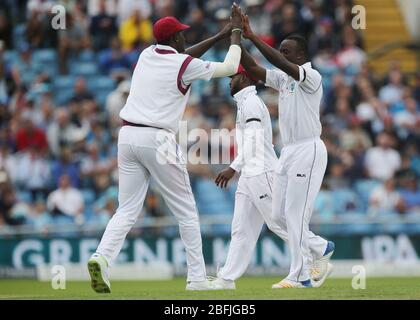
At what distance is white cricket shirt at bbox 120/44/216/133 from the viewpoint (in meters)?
11.3

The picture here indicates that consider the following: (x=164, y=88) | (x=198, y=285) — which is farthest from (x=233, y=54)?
(x=198, y=285)

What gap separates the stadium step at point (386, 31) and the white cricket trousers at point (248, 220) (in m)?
12.5

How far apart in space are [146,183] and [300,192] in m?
1.60

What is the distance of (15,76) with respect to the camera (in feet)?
74.3

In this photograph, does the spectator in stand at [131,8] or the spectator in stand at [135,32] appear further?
the spectator in stand at [131,8]

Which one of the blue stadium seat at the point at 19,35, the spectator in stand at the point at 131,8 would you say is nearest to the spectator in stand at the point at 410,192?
the spectator in stand at the point at 131,8

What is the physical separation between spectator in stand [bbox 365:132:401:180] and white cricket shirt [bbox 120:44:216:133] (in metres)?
9.36

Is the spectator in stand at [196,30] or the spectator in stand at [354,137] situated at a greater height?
the spectator in stand at [196,30]

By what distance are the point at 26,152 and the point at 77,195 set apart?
5.40 feet

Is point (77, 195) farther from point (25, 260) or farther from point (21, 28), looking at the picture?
point (21, 28)

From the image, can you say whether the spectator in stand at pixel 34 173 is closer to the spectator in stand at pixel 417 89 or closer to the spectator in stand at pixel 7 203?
the spectator in stand at pixel 7 203

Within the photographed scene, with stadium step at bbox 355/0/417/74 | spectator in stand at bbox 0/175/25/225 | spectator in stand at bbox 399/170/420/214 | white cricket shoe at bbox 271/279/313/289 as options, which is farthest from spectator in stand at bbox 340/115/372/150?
white cricket shoe at bbox 271/279/313/289

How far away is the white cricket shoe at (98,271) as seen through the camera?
35.8ft

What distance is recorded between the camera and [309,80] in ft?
38.8
